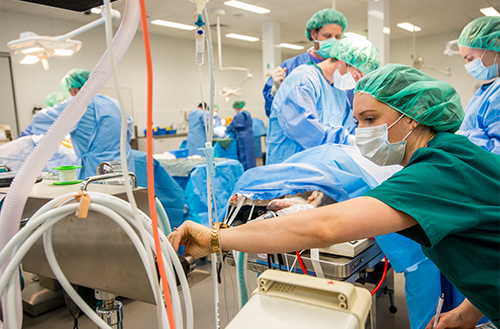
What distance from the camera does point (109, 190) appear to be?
109cm

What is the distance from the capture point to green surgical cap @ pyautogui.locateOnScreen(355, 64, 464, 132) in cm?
105

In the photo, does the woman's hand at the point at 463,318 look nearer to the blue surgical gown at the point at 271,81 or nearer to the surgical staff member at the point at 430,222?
the surgical staff member at the point at 430,222

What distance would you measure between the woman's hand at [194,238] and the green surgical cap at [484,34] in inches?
83.0

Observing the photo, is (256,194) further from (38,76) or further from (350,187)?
(38,76)

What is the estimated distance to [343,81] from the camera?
85.4 inches

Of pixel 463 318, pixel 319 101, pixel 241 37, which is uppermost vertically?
pixel 241 37

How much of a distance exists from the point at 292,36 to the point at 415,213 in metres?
8.51

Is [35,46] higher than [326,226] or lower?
higher

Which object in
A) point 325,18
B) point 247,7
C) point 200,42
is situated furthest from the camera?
point 247,7

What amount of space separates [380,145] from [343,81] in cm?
113

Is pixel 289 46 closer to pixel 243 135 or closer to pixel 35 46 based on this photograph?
pixel 243 135

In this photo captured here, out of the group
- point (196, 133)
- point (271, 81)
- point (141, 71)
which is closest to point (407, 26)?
point (196, 133)

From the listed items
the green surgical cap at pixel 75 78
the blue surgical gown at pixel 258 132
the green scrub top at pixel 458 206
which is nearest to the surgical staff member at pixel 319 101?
the green scrub top at pixel 458 206

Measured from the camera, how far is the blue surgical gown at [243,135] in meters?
5.79
